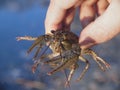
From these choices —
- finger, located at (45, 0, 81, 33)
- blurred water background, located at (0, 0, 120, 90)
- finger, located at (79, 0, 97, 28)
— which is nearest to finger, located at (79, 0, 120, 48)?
finger, located at (45, 0, 81, 33)

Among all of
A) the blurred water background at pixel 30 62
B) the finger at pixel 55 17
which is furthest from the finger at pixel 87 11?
the blurred water background at pixel 30 62

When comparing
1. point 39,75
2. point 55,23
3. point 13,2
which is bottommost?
point 55,23

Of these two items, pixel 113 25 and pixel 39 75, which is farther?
pixel 39 75

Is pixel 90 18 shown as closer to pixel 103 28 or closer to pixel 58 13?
pixel 58 13

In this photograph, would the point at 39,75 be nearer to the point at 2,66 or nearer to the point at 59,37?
the point at 2,66

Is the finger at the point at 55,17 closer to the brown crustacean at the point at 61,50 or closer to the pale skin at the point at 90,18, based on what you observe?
the pale skin at the point at 90,18

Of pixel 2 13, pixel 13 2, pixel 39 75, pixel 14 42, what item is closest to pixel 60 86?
pixel 39 75
